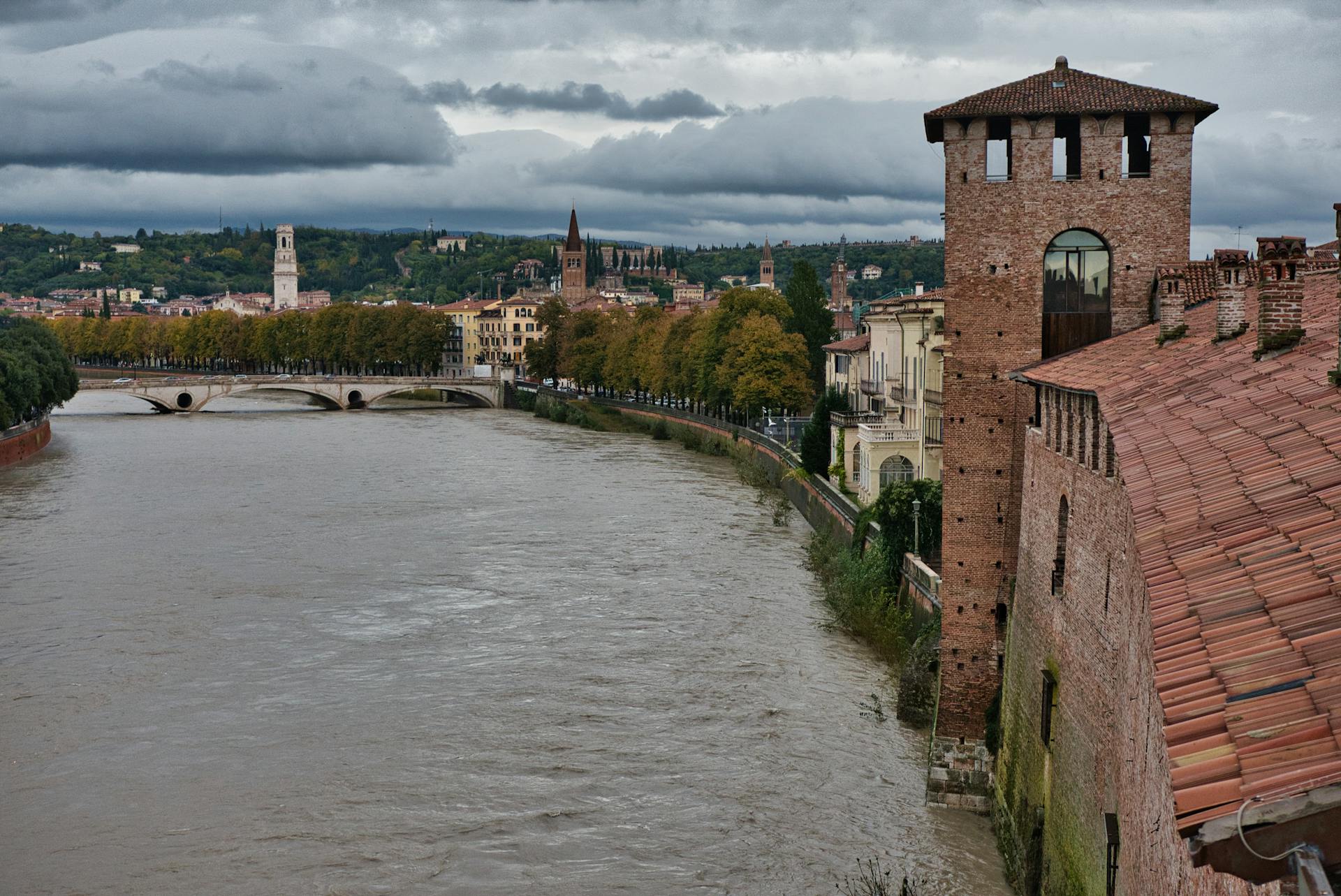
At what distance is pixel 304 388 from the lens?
3388 inches

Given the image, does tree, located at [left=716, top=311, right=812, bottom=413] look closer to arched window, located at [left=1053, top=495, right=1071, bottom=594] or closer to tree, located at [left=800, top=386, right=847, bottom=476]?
tree, located at [left=800, top=386, right=847, bottom=476]

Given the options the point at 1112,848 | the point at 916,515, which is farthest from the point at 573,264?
the point at 1112,848

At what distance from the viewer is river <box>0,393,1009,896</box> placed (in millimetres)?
15133

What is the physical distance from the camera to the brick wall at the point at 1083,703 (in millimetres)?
6844

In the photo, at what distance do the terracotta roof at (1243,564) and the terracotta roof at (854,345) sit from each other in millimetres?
39276

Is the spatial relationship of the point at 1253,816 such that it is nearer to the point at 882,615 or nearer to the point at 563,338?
the point at 882,615

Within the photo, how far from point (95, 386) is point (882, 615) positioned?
64758 millimetres

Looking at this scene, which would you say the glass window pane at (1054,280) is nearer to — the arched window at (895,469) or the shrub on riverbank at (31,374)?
the arched window at (895,469)

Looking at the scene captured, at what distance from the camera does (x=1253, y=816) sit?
2.88 meters

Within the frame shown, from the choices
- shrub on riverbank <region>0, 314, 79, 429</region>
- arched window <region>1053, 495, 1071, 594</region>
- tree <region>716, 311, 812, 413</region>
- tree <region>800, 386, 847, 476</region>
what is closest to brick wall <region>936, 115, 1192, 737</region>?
arched window <region>1053, 495, 1071, 594</region>

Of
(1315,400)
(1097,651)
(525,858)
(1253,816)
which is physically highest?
(1315,400)

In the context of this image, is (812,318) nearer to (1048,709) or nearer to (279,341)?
(1048,709)

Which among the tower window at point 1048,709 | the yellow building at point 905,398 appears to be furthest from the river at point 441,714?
the yellow building at point 905,398

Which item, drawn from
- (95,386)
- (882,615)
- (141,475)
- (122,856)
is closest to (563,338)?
(95,386)
